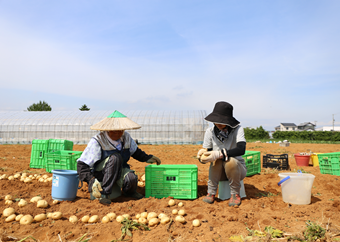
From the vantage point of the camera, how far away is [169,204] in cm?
318

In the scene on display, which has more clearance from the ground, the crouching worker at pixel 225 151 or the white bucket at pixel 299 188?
the crouching worker at pixel 225 151

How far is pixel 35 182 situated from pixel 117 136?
2.36m

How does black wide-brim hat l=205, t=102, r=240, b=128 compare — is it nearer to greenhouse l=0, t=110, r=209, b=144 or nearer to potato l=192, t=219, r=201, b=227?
potato l=192, t=219, r=201, b=227

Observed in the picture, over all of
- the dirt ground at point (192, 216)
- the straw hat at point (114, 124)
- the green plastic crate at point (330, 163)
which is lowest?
the dirt ground at point (192, 216)

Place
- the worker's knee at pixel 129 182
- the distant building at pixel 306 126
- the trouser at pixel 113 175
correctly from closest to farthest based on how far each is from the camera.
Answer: the trouser at pixel 113 175, the worker's knee at pixel 129 182, the distant building at pixel 306 126

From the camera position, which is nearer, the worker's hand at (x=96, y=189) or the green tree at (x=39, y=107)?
the worker's hand at (x=96, y=189)

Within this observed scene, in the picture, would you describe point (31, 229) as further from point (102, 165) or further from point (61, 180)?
point (102, 165)

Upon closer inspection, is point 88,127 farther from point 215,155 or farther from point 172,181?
point 215,155

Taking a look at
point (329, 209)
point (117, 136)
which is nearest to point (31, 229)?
point (117, 136)

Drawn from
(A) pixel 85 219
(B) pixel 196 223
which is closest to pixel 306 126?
(B) pixel 196 223

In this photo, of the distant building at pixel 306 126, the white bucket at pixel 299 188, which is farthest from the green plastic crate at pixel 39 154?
the distant building at pixel 306 126

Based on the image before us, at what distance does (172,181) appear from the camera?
351cm

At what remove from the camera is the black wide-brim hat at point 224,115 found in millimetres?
3157

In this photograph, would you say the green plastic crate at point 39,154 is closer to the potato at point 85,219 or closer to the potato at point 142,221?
the potato at point 85,219
